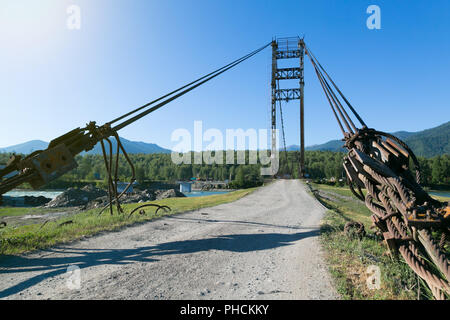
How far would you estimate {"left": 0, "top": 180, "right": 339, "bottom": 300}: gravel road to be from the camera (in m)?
3.60

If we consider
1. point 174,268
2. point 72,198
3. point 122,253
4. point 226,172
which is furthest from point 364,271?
point 226,172

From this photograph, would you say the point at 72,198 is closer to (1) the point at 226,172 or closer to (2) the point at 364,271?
(2) the point at 364,271

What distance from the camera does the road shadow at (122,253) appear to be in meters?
4.31

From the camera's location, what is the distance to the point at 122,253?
5.41m

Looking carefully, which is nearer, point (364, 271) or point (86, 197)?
point (364, 271)

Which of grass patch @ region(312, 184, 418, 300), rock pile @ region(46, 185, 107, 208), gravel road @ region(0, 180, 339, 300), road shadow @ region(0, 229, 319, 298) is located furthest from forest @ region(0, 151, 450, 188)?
gravel road @ region(0, 180, 339, 300)

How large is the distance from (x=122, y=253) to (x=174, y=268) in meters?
1.68

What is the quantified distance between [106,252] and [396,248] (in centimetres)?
616

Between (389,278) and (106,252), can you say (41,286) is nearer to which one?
(106,252)

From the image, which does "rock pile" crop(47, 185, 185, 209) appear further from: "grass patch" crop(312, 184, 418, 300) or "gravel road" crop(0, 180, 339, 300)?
"grass patch" crop(312, 184, 418, 300)

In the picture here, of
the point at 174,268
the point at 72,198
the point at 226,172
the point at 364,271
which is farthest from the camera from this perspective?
the point at 226,172

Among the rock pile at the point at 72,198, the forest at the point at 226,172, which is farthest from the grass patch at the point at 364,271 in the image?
the rock pile at the point at 72,198

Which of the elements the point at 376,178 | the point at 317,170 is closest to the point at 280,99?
the point at 376,178
